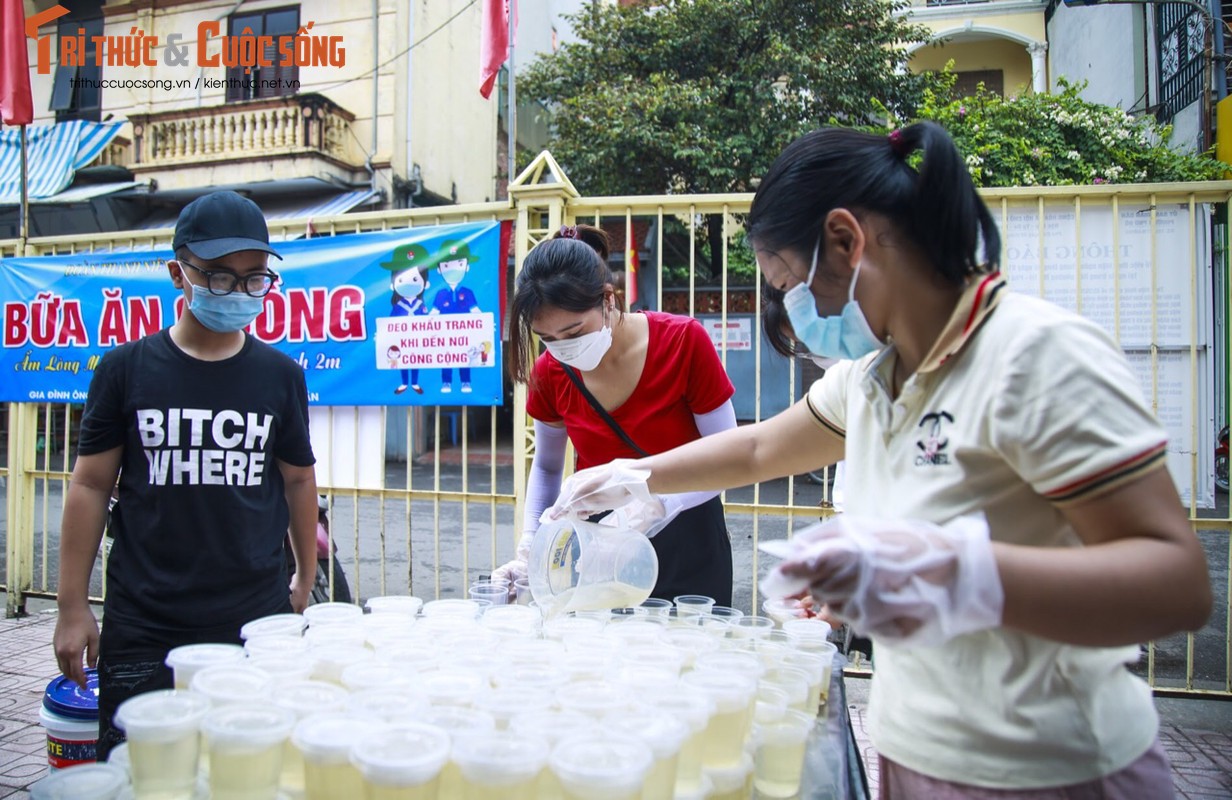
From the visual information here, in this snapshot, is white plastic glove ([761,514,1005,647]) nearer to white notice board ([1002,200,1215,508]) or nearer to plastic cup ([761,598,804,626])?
plastic cup ([761,598,804,626])

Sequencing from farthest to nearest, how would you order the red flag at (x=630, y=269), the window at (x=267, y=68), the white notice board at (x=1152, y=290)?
the window at (x=267, y=68)
the red flag at (x=630, y=269)
the white notice board at (x=1152, y=290)

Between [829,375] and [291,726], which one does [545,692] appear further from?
[829,375]

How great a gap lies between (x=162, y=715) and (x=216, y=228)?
1.44 m

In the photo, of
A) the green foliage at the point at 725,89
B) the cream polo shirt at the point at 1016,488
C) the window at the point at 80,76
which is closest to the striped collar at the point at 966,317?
the cream polo shirt at the point at 1016,488

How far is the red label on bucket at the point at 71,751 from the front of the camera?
7.83 feet

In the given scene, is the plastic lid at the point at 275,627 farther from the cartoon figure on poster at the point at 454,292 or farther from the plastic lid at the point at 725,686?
the cartoon figure on poster at the point at 454,292

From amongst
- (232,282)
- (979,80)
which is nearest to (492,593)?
(232,282)

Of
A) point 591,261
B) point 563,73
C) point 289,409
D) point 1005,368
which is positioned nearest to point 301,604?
point 289,409

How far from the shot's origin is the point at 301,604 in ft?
8.43

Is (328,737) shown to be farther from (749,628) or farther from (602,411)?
(602,411)

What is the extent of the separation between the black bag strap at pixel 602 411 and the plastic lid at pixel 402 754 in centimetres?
129

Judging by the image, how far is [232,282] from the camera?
220 cm

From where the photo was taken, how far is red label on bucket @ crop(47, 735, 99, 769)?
2.39m

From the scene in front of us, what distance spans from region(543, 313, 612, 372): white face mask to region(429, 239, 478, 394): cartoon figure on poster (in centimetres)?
159
